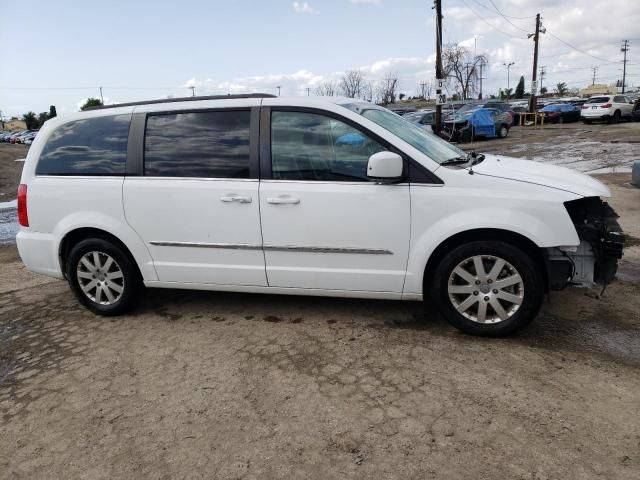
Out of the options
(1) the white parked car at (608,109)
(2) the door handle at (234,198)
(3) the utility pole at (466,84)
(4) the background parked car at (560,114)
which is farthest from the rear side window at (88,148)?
(3) the utility pole at (466,84)

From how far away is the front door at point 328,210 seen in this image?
374cm

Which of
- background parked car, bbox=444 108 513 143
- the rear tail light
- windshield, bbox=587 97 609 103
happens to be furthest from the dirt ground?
windshield, bbox=587 97 609 103

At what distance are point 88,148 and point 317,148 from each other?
2.07m

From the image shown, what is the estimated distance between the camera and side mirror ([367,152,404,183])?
3539mm

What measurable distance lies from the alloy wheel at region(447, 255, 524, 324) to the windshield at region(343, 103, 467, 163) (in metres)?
0.85

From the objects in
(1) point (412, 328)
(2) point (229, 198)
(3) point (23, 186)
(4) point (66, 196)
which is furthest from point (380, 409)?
(3) point (23, 186)

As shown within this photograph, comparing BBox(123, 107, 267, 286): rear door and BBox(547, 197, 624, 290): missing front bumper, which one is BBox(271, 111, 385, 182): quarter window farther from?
BBox(547, 197, 624, 290): missing front bumper

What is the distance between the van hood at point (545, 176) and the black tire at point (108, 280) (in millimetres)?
2998

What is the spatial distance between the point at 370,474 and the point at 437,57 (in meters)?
23.0

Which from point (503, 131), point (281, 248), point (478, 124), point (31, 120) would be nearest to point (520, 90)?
point (503, 131)

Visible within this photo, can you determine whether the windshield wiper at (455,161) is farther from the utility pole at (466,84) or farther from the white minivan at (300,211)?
the utility pole at (466,84)

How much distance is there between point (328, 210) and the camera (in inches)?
150

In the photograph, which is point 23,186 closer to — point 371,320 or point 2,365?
point 2,365

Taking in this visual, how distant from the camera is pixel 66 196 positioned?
14.4ft
